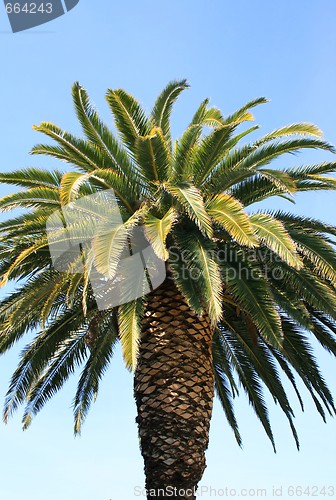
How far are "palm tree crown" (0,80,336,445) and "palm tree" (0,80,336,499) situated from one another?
27 mm

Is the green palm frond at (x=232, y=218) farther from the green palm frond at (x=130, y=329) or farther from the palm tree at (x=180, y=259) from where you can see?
the green palm frond at (x=130, y=329)

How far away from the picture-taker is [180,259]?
42.0ft

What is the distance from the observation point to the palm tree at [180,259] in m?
12.2

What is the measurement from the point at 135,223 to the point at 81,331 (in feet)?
13.6

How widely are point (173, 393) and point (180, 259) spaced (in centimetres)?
240

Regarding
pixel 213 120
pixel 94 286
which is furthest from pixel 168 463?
pixel 213 120

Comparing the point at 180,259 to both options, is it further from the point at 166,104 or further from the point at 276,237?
the point at 166,104

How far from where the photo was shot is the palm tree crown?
12117mm

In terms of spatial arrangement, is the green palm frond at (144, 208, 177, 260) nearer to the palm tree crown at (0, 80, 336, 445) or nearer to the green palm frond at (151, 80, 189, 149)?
→ the palm tree crown at (0, 80, 336, 445)

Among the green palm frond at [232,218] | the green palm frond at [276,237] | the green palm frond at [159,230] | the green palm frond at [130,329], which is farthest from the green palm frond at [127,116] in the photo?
the green palm frond at [130,329]

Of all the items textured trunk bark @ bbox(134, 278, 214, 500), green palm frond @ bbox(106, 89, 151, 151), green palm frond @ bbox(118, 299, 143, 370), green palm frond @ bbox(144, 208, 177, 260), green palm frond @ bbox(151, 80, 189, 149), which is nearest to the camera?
green palm frond @ bbox(144, 208, 177, 260)

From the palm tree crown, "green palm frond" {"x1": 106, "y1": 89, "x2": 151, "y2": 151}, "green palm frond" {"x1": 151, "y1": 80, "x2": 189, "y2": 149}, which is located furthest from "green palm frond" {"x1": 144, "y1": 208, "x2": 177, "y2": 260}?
"green palm frond" {"x1": 151, "y1": 80, "x2": 189, "y2": 149}

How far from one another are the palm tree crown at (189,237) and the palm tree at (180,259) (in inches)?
1.1

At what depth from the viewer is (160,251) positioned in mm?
11359
